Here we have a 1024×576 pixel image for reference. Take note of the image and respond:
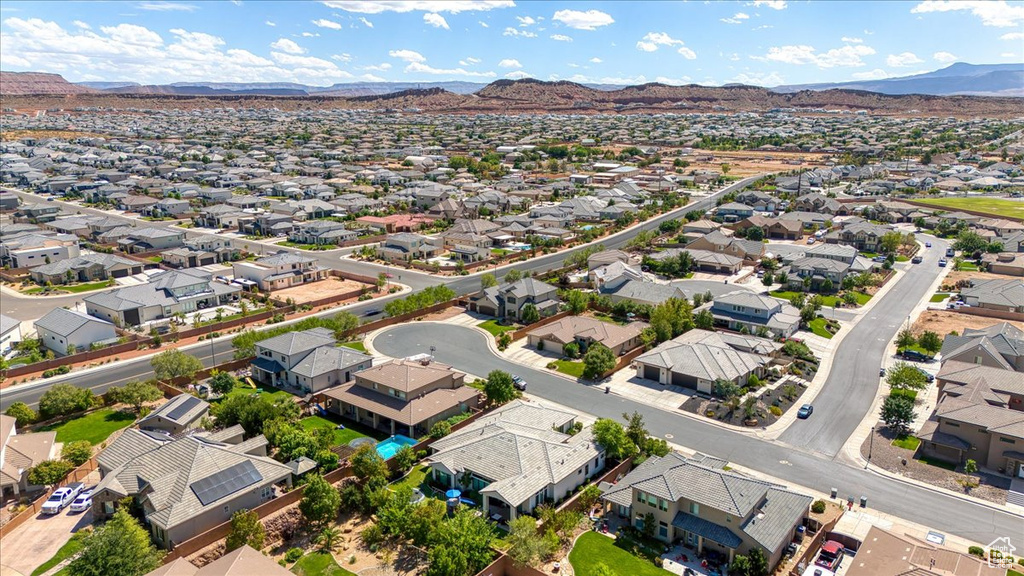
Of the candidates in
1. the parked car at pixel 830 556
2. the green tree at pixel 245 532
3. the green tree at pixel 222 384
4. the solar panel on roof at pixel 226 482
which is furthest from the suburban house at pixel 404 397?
the parked car at pixel 830 556

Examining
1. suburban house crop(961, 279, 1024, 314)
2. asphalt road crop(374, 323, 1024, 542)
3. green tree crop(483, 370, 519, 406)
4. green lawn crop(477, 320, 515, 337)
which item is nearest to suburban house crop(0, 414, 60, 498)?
asphalt road crop(374, 323, 1024, 542)

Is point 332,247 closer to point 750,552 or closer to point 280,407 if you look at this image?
point 280,407

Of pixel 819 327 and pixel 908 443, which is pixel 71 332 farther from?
pixel 819 327

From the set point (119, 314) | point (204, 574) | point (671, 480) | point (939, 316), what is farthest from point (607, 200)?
point (204, 574)

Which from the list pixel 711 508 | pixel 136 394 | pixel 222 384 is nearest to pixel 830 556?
pixel 711 508

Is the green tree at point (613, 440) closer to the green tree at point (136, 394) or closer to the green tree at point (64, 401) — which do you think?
the green tree at point (136, 394)

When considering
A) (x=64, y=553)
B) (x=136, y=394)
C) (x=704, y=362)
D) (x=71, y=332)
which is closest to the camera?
(x=64, y=553)
